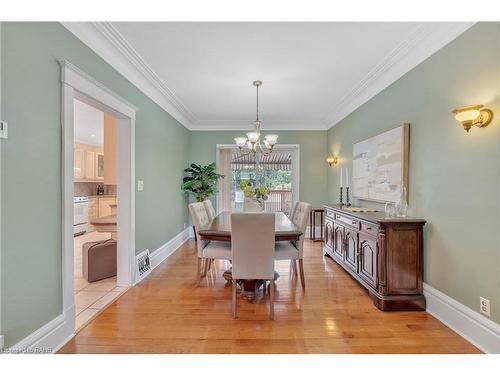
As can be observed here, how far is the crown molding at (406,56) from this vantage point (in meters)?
2.14

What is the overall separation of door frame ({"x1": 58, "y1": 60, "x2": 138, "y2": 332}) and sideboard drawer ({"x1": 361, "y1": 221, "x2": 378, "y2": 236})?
267 cm

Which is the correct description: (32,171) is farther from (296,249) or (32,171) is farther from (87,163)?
(87,163)

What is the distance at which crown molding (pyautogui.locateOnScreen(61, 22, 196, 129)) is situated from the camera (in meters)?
2.14

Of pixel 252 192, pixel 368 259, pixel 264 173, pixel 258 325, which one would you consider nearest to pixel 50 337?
pixel 258 325

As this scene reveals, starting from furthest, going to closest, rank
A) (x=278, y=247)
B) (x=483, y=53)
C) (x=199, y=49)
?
(x=278, y=247), (x=199, y=49), (x=483, y=53)

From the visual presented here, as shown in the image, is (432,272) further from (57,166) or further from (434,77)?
(57,166)

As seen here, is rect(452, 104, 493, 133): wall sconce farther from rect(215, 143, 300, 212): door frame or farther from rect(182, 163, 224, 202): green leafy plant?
rect(182, 163, 224, 202): green leafy plant

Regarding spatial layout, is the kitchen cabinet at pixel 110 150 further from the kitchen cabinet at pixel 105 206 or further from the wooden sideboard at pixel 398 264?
the kitchen cabinet at pixel 105 206

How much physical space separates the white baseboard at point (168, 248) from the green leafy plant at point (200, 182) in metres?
0.82

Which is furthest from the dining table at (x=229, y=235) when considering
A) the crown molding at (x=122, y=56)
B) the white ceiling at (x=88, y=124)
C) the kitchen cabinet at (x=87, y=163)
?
the kitchen cabinet at (x=87, y=163)

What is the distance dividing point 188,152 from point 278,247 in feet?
11.7

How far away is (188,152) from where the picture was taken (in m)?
5.69

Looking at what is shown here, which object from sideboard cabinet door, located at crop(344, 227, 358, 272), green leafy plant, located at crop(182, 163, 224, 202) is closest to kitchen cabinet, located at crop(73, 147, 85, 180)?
green leafy plant, located at crop(182, 163, 224, 202)
